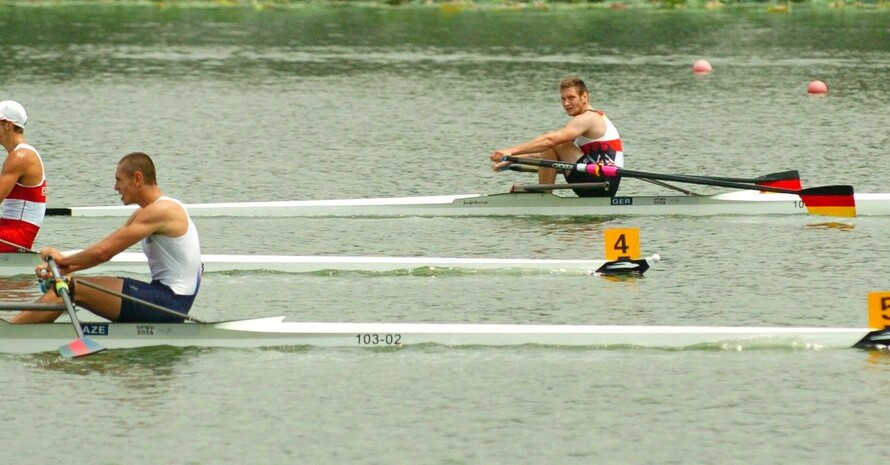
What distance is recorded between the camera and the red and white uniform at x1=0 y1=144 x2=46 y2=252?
13703 millimetres

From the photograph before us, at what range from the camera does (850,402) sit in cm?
1073

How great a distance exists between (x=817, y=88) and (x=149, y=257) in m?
21.3

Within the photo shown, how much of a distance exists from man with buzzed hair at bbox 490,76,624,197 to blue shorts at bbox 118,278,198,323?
6338 mm

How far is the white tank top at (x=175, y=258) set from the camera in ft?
37.2

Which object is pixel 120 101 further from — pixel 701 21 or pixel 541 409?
pixel 701 21

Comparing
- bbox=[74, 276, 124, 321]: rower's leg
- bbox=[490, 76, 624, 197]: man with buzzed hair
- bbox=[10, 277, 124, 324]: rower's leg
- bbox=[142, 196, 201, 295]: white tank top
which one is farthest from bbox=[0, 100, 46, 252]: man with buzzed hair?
bbox=[490, 76, 624, 197]: man with buzzed hair

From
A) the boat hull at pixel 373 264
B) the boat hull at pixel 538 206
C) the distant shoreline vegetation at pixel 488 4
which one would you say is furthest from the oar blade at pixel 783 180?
the distant shoreline vegetation at pixel 488 4

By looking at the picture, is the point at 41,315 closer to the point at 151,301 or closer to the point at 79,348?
the point at 79,348

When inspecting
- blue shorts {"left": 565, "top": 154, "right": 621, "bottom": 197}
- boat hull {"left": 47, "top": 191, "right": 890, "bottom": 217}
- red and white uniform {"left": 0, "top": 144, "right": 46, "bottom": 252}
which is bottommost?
boat hull {"left": 47, "top": 191, "right": 890, "bottom": 217}

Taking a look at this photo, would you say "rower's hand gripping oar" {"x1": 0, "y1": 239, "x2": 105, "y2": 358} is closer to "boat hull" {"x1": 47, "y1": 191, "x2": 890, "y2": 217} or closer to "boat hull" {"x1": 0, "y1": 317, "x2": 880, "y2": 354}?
"boat hull" {"x1": 0, "y1": 317, "x2": 880, "y2": 354}

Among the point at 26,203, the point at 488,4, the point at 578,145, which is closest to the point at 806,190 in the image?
the point at 578,145

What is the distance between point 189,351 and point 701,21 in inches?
1513

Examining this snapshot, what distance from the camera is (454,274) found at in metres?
14.6

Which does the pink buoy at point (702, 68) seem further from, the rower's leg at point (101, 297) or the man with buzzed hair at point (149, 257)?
the rower's leg at point (101, 297)
